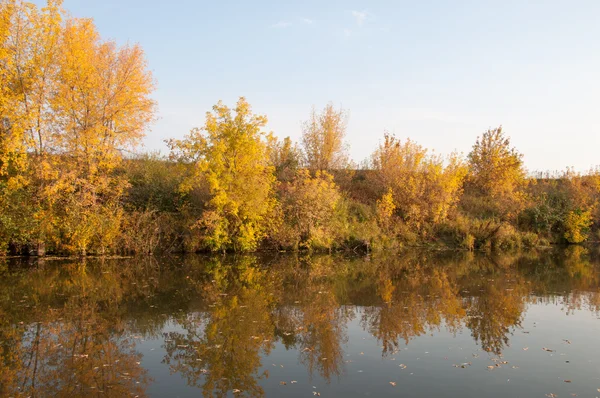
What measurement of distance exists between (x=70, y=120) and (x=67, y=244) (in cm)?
640

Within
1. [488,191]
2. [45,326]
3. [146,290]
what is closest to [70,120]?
[146,290]

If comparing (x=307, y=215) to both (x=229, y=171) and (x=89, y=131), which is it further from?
(x=89, y=131)

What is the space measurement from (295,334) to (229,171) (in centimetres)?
1516

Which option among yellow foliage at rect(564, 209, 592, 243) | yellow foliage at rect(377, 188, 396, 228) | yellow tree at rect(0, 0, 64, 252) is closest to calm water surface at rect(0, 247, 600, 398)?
yellow tree at rect(0, 0, 64, 252)

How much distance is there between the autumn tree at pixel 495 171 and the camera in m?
37.7

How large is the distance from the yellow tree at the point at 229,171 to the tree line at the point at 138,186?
68 millimetres

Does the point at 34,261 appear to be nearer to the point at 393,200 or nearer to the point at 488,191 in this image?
the point at 393,200

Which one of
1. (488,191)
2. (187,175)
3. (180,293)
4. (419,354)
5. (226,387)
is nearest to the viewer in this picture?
(226,387)

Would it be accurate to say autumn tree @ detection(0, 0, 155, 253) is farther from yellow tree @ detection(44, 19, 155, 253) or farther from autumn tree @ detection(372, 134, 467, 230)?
autumn tree @ detection(372, 134, 467, 230)

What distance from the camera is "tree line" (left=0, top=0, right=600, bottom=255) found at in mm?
22531

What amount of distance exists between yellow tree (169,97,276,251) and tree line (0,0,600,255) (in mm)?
68

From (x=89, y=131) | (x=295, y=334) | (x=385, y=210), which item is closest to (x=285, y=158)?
(x=385, y=210)

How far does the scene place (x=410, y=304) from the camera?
13.9 metres

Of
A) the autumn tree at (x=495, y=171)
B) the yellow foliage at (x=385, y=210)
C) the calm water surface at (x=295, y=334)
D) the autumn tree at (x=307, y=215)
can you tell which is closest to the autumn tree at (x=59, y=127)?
the calm water surface at (x=295, y=334)
